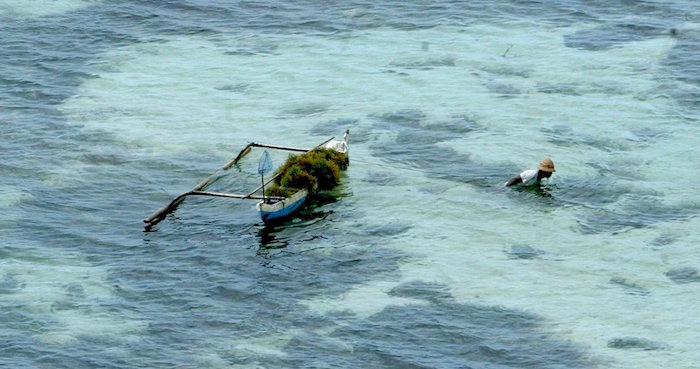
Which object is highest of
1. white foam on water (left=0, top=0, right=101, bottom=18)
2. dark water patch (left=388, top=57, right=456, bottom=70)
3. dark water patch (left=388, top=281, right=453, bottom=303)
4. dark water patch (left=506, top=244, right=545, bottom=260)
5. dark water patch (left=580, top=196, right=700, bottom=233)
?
white foam on water (left=0, top=0, right=101, bottom=18)

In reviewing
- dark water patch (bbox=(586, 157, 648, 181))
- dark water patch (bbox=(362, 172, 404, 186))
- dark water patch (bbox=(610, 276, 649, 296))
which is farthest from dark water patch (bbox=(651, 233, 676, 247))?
dark water patch (bbox=(362, 172, 404, 186))

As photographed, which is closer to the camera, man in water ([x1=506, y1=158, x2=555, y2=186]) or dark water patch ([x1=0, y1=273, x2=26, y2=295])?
dark water patch ([x1=0, y1=273, x2=26, y2=295])

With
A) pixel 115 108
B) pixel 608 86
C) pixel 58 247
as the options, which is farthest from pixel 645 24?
pixel 58 247

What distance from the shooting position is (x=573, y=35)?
217ft

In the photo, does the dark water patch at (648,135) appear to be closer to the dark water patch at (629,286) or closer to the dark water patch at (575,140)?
the dark water patch at (575,140)

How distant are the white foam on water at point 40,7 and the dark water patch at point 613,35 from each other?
2766 cm

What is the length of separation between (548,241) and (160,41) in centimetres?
2994

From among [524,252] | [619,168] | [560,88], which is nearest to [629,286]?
[524,252]

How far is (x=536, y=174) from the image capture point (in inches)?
1901

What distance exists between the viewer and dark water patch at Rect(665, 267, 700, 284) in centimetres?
4166

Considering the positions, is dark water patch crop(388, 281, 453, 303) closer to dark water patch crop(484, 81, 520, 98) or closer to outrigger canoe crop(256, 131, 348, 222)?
outrigger canoe crop(256, 131, 348, 222)

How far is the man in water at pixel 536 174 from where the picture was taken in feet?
158

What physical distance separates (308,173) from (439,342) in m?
11.5

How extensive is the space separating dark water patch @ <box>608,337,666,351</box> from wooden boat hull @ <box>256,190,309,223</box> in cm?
1333
